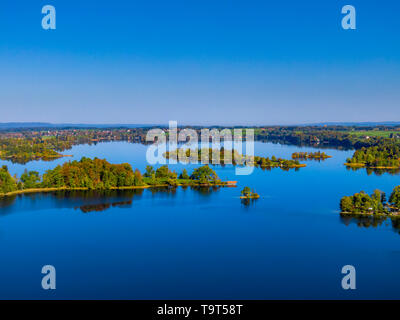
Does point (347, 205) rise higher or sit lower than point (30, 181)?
lower

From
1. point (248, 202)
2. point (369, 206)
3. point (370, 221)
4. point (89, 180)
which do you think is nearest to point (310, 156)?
point (248, 202)

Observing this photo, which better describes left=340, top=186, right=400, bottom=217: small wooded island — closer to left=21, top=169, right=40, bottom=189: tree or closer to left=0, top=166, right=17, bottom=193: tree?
left=21, top=169, right=40, bottom=189: tree

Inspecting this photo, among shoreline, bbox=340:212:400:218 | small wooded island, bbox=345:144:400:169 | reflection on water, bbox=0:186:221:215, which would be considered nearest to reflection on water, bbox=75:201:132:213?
reflection on water, bbox=0:186:221:215

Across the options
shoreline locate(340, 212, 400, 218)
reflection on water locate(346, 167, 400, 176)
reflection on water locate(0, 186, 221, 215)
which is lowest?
shoreline locate(340, 212, 400, 218)

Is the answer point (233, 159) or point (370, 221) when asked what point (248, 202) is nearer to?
point (370, 221)

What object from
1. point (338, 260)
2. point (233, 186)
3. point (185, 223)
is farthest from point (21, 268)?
point (233, 186)

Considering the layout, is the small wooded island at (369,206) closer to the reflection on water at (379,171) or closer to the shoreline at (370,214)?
the shoreline at (370,214)
